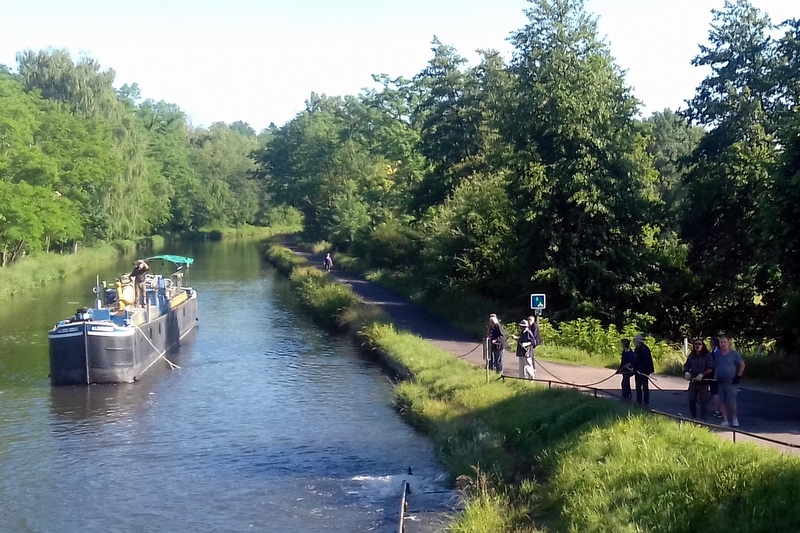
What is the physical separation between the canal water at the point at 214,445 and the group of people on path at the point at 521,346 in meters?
3.02

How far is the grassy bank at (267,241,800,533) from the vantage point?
1042 centimetres

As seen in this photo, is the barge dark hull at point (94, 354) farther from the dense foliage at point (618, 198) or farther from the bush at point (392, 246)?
the bush at point (392, 246)

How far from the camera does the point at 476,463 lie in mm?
15844

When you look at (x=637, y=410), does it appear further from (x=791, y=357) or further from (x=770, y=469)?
(x=791, y=357)

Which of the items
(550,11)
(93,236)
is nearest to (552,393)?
(550,11)

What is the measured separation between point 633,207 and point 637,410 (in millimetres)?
15653

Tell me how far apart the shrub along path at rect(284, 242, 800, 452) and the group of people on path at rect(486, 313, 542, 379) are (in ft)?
1.31

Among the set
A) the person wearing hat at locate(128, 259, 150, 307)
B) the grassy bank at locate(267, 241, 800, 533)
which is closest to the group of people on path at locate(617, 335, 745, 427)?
the grassy bank at locate(267, 241, 800, 533)

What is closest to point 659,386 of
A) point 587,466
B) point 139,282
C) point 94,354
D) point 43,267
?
point 587,466

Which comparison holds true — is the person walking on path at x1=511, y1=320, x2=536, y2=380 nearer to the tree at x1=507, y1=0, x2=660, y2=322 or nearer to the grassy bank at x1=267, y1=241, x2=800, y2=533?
the grassy bank at x1=267, y1=241, x2=800, y2=533

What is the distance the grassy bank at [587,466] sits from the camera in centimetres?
1042

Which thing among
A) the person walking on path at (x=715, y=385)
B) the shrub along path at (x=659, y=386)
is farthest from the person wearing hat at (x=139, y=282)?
the person walking on path at (x=715, y=385)

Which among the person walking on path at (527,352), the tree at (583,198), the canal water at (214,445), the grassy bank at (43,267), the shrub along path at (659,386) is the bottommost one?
the canal water at (214,445)

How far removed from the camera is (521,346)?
20.8m
